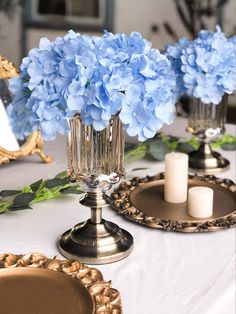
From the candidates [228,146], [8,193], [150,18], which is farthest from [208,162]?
[150,18]

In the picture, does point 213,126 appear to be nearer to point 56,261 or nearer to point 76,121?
point 76,121

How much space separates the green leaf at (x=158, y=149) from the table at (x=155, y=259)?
344mm

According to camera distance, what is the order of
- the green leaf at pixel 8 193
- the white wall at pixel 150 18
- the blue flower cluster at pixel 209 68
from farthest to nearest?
1. the white wall at pixel 150 18
2. the blue flower cluster at pixel 209 68
3. the green leaf at pixel 8 193

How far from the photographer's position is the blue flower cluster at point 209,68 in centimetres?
144

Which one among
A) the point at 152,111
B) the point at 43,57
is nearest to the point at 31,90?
the point at 43,57

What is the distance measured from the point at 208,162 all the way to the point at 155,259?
576 millimetres

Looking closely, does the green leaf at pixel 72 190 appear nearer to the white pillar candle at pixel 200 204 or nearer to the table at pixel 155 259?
the table at pixel 155 259

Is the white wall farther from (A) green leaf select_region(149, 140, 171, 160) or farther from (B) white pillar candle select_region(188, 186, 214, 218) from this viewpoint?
(B) white pillar candle select_region(188, 186, 214, 218)

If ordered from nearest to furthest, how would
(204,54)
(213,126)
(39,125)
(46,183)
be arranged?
(39,125) → (46,183) → (204,54) → (213,126)

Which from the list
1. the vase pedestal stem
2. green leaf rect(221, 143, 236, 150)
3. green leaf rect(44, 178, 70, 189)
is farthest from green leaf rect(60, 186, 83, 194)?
green leaf rect(221, 143, 236, 150)

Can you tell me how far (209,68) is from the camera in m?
1.44

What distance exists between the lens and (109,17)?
3.73 metres

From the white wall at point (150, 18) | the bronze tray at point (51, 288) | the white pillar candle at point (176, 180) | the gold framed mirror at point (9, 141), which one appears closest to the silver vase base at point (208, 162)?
the white pillar candle at point (176, 180)

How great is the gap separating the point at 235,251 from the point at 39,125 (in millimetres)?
431
